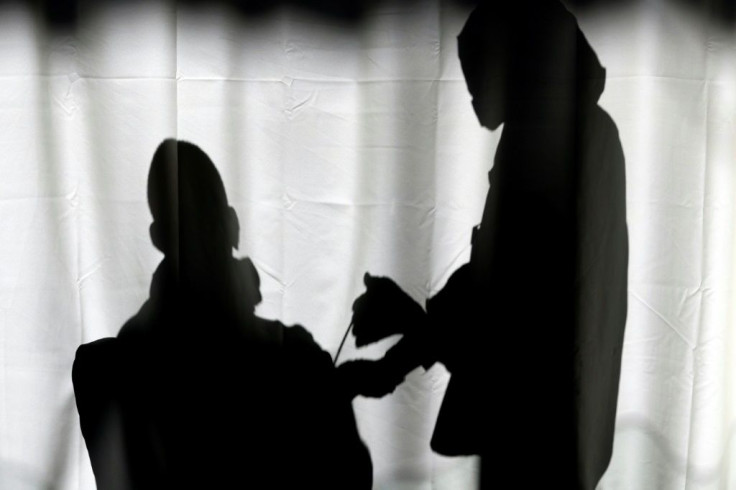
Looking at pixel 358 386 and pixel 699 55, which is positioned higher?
pixel 699 55

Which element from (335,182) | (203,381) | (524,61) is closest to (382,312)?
(335,182)

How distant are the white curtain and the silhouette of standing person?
3 cm

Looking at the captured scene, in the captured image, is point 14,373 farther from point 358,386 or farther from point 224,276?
point 358,386

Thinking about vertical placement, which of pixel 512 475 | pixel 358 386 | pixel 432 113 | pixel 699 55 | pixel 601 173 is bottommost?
pixel 512 475

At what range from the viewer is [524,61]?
150 cm

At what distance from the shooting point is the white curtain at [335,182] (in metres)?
1.49

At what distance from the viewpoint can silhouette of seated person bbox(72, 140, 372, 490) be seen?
1.52m

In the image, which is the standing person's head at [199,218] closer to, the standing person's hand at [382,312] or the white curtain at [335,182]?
the white curtain at [335,182]

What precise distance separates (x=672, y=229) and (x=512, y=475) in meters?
0.64

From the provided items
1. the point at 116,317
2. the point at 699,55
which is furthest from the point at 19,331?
the point at 699,55

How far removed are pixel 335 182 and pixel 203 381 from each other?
20.4 inches

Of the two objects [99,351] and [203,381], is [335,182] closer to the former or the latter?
[203,381]

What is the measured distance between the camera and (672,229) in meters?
1.54

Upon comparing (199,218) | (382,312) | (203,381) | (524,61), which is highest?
(524,61)
